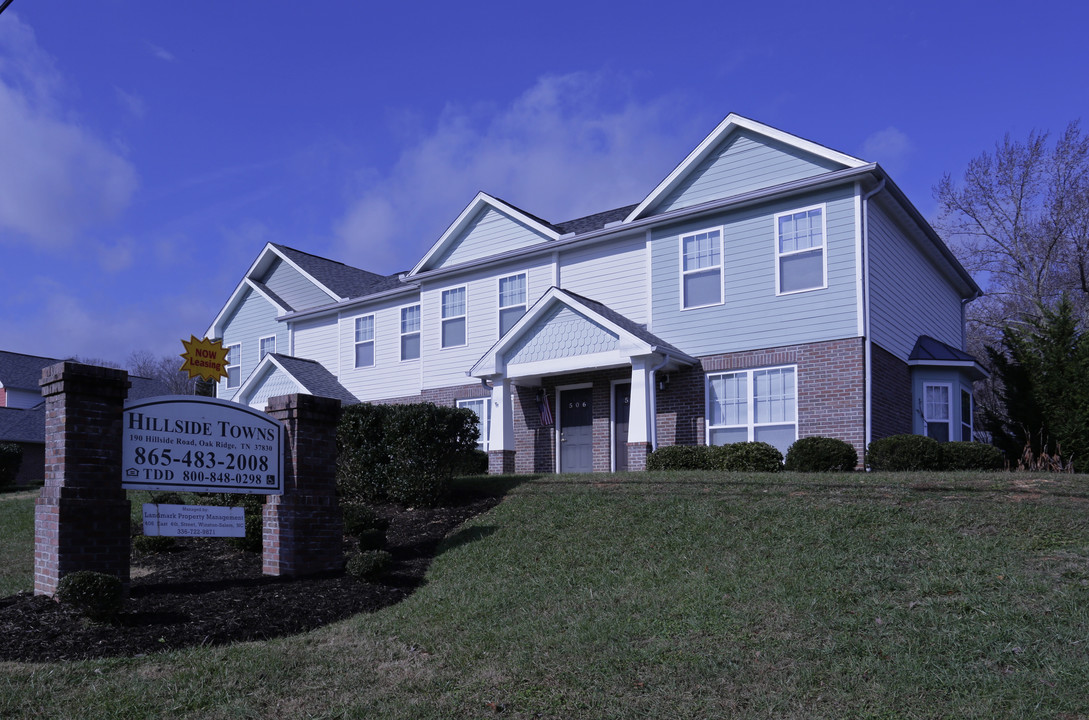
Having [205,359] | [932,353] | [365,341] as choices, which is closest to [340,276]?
[365,341]

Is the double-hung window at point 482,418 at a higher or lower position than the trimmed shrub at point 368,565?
higher

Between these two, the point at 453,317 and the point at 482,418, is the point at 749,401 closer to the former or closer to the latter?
the point at 482,418

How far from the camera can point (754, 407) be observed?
54.5ft

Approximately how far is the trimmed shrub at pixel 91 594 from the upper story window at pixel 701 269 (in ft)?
41.2

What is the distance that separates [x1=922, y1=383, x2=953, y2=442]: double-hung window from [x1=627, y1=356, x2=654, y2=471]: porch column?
18.7 feet

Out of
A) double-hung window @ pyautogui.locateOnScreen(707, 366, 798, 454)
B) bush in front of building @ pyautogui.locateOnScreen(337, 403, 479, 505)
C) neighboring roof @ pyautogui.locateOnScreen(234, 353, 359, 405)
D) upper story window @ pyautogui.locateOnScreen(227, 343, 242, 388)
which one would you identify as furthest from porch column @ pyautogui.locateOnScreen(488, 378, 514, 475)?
upper story window @ pyautogui.locateOnScreen(227, 343, 242, 388)

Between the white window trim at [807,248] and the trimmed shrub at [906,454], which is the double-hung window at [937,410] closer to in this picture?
the trimmed shrub at [906,454]

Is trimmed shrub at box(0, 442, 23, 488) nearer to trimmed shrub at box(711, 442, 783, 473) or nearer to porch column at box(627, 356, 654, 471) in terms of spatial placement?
porch column at box(627, 356, 654, 471)

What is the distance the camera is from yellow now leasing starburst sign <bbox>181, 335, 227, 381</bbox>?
26172mm

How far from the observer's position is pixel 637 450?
16.7 m

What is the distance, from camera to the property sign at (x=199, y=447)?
8797mm

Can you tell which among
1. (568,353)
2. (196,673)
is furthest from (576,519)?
(568,353)

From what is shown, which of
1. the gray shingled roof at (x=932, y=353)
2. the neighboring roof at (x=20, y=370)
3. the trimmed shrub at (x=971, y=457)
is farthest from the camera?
the neighboring roof at (x=20, y=370)

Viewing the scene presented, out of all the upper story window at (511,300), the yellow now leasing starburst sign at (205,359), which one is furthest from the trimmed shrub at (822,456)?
the yellow now leasing starburst sign at (205,359)
